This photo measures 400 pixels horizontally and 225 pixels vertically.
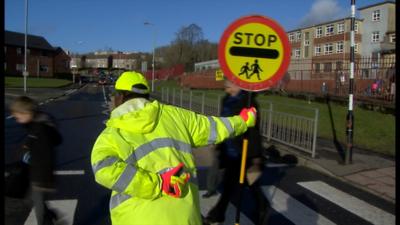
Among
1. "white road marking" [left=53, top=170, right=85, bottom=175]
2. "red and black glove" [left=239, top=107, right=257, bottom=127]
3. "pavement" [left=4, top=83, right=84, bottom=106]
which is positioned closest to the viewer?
"red and black glove" [left=239, top=107, right=257, bottom=127]

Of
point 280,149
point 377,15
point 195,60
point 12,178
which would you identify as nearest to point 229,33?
point 12,178

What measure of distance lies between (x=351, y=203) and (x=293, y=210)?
104 cm

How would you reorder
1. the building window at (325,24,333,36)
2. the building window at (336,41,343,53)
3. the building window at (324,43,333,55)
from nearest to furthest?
the building window at (336,41,343,53) < the building window at (324,43,333,55) < the building window at (325,24,333,36)

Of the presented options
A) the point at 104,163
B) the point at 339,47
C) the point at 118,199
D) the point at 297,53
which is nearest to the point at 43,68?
the point at 297,53

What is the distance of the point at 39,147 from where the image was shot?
4422 mm

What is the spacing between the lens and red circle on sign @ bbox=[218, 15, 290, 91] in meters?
4.16

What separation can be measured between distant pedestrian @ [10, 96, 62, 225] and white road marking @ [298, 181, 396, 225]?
13.0ft

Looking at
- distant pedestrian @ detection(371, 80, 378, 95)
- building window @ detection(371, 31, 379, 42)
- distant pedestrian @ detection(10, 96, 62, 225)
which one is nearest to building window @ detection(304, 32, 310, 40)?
building window @ detection(371, 31, 379, 42)

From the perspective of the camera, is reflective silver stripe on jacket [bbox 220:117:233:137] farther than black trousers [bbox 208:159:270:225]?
No

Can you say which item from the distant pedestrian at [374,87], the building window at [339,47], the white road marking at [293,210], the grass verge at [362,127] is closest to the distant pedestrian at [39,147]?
the white road marking at [293,210]

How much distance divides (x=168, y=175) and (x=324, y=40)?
3088 inches

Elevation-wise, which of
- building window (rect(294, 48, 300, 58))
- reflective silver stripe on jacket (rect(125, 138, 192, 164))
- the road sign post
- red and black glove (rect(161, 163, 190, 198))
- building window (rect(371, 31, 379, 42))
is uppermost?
building window (rect(371, 31, 379, 42))

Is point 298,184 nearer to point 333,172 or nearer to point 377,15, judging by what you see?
point 333,172

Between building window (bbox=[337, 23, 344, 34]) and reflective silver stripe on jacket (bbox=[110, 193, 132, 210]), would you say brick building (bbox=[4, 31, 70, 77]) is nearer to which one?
building window (bbox=[337, 23, 344, 34])
